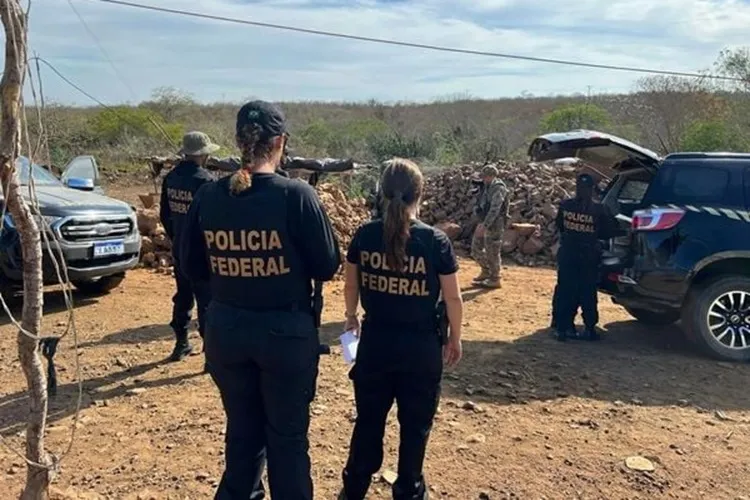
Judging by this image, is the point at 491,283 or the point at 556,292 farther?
the point at 491,283

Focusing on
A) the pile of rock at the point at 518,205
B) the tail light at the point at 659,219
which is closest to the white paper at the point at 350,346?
the tail light at the point at 659,219

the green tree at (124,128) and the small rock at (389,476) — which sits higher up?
Result: the green tree at (124,128)

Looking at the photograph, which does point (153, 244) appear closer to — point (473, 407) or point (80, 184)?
point (80, 184)

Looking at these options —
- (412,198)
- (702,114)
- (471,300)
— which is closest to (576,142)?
(471,300)

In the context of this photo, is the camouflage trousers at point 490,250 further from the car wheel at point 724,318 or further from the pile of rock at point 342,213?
the car wheel at point 724,318

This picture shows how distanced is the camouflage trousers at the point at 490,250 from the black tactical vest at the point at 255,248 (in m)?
7.04

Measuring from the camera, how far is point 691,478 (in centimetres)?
420

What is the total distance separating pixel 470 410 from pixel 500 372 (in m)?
0.93

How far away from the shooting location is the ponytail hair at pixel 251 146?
3021mm

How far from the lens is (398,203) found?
3289 millimetres

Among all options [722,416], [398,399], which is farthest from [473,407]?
[398,399]

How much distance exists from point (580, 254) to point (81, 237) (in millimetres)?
5155

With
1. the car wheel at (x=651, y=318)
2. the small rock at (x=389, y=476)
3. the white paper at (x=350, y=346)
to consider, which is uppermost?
the white paper at (x=350, y=346)

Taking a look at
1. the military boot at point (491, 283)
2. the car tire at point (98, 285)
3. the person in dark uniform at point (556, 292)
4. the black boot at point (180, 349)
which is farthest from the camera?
the military boot at point (491, 283)
